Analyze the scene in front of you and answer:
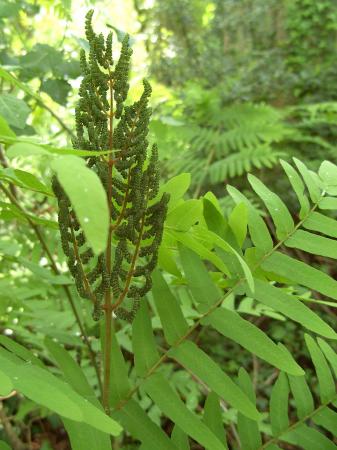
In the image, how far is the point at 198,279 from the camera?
745 mm

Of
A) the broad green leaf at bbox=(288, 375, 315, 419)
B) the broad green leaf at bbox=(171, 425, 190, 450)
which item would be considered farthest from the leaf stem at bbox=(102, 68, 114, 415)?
the broad green leaf at bbox=(288, 375, 315, 419)

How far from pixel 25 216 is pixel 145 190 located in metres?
0.27

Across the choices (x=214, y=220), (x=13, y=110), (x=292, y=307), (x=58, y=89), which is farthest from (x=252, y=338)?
(x=58, y=89)

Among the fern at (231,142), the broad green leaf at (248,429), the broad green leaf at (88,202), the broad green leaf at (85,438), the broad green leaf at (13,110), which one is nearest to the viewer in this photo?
the broad green leaf at (88,202)

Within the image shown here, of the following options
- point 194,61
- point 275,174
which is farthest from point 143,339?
point 194,61

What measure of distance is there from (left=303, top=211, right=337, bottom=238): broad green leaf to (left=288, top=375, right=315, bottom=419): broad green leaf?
0.91 feet

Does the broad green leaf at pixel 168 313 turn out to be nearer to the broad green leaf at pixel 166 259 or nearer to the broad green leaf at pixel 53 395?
the broad green leaf at pixel 166 259

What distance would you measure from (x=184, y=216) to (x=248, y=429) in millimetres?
382

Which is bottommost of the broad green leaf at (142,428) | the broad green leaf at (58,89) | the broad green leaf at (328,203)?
the broad green leaf at (142,428)

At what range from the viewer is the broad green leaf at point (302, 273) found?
0.68 m

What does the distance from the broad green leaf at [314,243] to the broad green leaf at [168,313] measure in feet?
0.62

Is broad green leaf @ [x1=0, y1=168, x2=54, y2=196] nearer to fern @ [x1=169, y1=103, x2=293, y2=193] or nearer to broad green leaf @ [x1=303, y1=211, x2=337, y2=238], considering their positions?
broad green leaf @ [x1=303, y1=211, x2=337, y2=238]

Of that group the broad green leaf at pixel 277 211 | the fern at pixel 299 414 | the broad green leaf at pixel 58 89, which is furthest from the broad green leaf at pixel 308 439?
the broad green leaf at pixel 58 89

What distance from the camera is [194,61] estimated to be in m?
6.14
